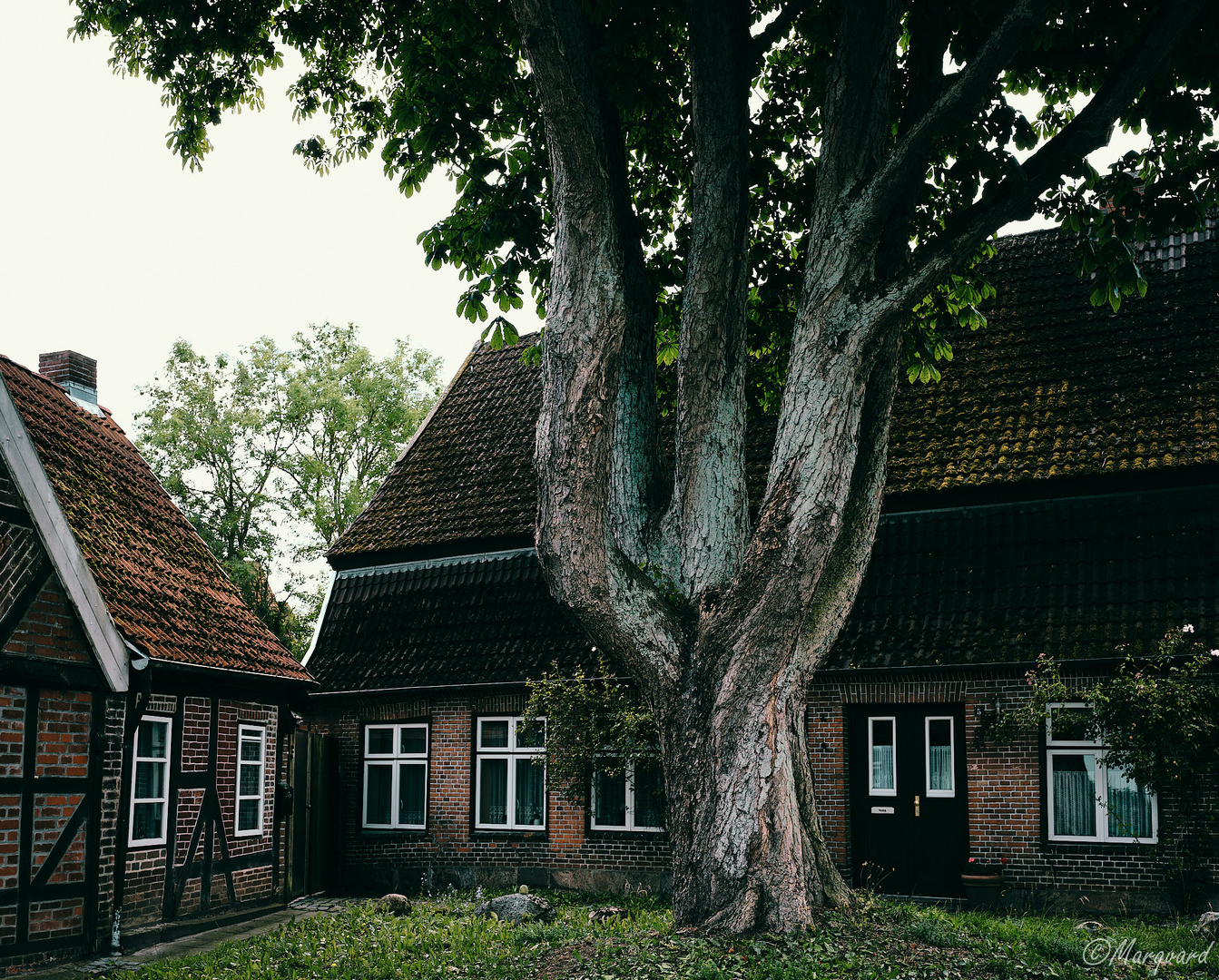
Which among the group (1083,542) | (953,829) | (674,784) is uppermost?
(1083,542)

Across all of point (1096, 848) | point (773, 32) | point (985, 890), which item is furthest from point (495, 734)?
point (773, 32)

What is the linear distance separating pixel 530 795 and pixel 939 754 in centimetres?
597

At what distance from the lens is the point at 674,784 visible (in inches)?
297

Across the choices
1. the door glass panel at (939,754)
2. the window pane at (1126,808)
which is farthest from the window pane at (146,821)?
the window pane at (1126,808)

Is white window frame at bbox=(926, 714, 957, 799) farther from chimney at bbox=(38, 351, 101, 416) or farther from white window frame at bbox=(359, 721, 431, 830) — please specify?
chimney at bbox=(38, 351, 101, 416)

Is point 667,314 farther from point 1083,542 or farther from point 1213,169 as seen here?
point 1083,542

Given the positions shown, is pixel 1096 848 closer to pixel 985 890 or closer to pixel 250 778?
pixel 985 890

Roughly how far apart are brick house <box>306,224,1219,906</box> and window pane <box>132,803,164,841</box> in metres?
4.80

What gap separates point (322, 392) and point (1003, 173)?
2923 cm

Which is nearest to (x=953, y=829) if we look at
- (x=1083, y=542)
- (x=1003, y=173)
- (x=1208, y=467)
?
(x=1083, y=542)

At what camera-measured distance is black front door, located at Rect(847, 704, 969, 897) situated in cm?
1373

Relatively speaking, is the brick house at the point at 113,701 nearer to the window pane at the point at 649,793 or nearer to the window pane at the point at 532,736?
the window pane at the point at 532,736

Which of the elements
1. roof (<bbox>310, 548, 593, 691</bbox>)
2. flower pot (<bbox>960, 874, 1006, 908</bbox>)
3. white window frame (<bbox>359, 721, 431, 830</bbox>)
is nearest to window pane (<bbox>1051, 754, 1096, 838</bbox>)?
flower pot (<bbox>960, 874, 1006, 908</bbox>)

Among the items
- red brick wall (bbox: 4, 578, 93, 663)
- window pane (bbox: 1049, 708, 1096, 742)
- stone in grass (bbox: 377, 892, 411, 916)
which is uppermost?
red brick wall (bbox: 4, 578, 93, 663)
